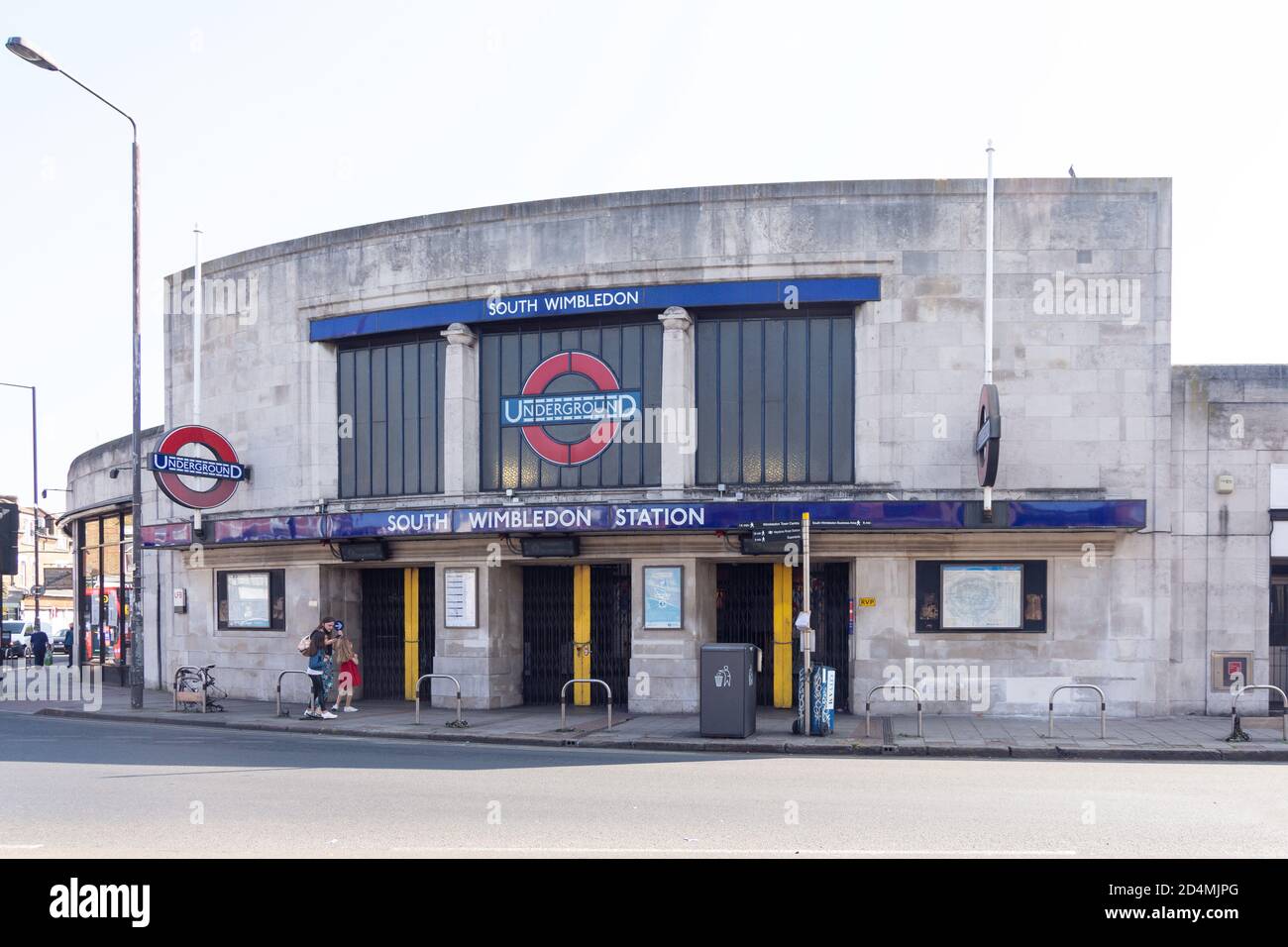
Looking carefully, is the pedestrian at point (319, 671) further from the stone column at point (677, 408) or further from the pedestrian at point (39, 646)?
the pedestrian at point (39, 646)

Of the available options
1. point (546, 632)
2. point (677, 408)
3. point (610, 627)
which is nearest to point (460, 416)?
point (677, 408)

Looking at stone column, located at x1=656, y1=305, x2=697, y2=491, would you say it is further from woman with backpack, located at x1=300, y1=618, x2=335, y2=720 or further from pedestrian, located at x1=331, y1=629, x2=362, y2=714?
woman with backpack, located at x1=300, y1=618, x2=335, y2=720

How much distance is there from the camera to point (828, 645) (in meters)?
19.2

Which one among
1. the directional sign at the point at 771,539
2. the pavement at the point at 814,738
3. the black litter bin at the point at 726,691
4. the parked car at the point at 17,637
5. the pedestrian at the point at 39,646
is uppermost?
the directional sign at the point at 771,539

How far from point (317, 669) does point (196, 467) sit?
5.29m

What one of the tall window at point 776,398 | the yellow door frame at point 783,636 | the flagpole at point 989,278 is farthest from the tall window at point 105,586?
the flagpole at point 989,278

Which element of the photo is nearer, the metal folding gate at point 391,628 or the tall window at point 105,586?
the metal folding gate at point 391,628

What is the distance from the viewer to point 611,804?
33.4 feet

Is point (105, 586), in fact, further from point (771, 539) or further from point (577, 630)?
point (771, 539)

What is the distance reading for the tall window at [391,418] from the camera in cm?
2078

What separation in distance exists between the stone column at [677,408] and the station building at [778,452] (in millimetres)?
58

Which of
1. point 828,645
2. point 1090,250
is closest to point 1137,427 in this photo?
point 1090,250

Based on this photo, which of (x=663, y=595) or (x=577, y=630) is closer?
(x=663, y=595)

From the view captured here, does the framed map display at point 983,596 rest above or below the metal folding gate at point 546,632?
above
